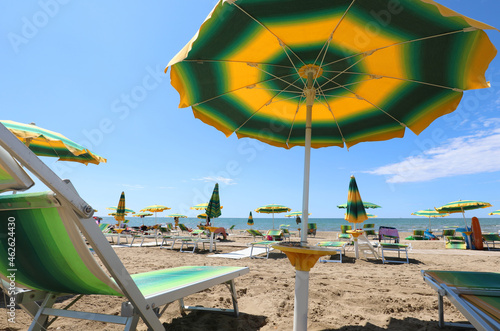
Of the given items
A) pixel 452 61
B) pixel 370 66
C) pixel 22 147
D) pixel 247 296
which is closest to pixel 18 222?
pixel 22 147

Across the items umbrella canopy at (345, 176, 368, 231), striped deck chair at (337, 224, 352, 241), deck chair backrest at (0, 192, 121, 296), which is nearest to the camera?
deck chair backrest at (0, 192, 121, 296)

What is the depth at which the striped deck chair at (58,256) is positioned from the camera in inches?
43.6

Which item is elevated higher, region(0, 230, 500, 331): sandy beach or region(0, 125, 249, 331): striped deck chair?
region(0, 125, 249, 331): striped deck chair

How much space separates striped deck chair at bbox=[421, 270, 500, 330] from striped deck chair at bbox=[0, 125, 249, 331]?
1699 millimetres

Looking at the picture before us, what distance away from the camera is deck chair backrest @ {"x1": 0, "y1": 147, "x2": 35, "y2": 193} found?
1.09 m

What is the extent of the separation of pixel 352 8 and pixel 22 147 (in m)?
2.12

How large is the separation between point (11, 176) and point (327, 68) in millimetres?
2714

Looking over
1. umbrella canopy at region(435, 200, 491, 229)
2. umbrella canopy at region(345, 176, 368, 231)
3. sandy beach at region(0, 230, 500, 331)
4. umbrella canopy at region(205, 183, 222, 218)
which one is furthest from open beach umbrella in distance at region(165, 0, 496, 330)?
umbrella canopy at region(435, 200, 491, 229)

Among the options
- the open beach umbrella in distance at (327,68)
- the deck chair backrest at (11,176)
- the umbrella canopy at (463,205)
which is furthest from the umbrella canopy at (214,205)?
the umbrella canopy at (463,205)

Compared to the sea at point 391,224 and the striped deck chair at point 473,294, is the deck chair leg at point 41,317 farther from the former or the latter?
the sea at point 391,224

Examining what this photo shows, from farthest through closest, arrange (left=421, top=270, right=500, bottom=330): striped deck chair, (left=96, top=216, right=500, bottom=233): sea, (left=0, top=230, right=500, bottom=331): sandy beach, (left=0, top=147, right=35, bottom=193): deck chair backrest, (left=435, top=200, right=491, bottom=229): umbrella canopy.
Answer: (left=96, top=216, right=500, bottom=233): sea < (left=435, top=200, right=491, bottom=229): umbrella canopy < (left=0, top=230, right=500, bottom=331): sandy beach < (left=421, top=270, right=500, bottom=330): striped deck chair < (left=0, top=147, right=35, bottom=193): deck chair backrest

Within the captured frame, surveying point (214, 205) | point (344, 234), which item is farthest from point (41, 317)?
point (344, 234)

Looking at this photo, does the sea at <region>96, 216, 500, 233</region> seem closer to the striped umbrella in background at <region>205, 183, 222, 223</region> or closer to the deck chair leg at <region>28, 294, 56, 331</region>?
the striped umbrella in background at <region>205, 183, 222, 223</region>

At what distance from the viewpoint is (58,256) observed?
142 centimetres
